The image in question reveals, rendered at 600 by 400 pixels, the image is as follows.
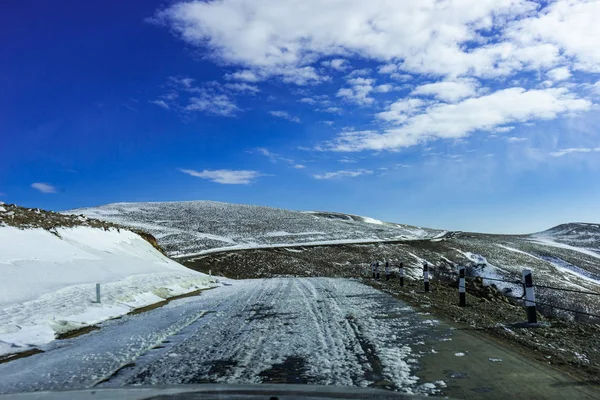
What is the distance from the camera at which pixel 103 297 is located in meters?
12.7

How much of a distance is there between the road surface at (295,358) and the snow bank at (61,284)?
1.07 meters

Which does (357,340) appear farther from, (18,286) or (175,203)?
(175,203)

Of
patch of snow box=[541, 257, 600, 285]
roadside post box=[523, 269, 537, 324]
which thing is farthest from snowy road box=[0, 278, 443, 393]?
patch of snow box=[541, 257, 600, 285]

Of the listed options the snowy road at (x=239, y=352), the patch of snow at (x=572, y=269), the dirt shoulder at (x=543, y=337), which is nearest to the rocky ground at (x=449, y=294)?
the dirt shoulder at (x=543, y=337)

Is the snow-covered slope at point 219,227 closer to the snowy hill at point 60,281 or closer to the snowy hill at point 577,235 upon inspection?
the snowy hill at point 60,281

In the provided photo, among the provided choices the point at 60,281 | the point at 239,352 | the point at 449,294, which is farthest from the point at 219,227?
the point at 239,352

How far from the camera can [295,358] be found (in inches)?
223

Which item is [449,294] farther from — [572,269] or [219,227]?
[219,227]

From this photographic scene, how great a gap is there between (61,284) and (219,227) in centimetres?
6486

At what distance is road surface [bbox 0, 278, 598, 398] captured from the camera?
4605 mm

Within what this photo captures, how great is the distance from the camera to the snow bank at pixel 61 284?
869cm

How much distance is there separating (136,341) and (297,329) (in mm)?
2766

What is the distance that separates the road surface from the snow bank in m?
1.07

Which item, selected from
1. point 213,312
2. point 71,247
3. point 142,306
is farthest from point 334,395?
point 71,247
